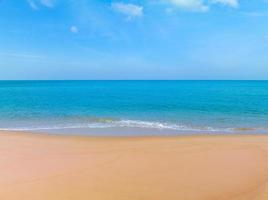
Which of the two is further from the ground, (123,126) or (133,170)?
(133,170)

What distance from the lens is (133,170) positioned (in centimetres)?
642

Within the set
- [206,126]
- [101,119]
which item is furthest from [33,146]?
[206,126]

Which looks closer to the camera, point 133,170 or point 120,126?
point 133,170

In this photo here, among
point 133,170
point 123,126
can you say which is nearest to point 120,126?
point 123,126

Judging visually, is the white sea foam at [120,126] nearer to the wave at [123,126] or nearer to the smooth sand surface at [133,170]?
the wave at [123,126]

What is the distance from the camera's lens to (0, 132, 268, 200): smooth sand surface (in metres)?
5.16

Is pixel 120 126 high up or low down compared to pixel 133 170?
down

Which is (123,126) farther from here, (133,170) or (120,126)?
(133,170)

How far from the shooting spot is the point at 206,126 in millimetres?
14391

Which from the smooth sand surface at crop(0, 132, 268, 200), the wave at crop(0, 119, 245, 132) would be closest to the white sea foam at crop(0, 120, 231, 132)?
the wave at crop(0, 119, 245, 132)

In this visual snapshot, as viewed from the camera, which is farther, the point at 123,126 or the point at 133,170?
the point at 123,126

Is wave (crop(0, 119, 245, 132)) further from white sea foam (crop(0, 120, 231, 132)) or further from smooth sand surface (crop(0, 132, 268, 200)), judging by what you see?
smooth sand surface (crop(0, 132, 268, 200))

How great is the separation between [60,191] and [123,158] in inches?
99.2

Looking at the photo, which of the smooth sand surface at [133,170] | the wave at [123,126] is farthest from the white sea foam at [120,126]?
the smooth sand surface at [133,170]
